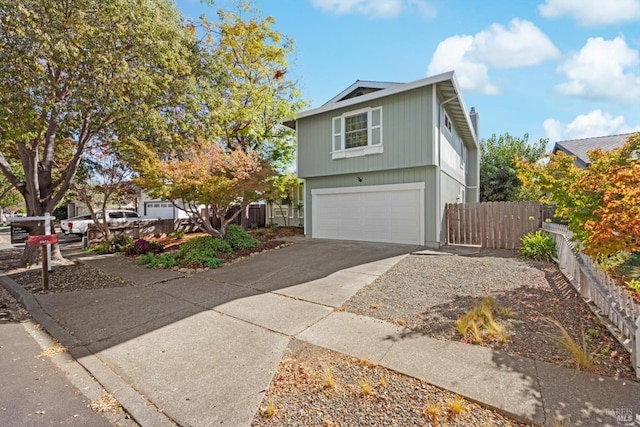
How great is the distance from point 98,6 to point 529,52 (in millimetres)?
11313

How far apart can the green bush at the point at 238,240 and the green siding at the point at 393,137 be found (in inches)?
152

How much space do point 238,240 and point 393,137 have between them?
6368 millimetres

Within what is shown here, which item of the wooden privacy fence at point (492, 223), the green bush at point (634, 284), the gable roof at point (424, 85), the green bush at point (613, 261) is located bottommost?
the green bush at point (634, 284)

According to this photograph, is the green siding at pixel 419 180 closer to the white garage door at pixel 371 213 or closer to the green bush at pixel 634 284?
the white garage door at pixel 371 213

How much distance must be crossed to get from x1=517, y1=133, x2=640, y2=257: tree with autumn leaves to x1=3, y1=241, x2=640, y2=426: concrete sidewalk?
1646mm

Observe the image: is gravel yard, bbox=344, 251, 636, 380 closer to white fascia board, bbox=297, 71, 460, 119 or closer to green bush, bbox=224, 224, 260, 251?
green bush, bbox=224, 224, 260, 251

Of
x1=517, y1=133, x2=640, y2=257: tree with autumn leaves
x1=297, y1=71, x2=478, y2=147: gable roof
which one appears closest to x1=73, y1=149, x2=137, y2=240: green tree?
x1=297, y1=71, x2=478, y2=147: gable roof

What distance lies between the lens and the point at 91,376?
3049 millimetres

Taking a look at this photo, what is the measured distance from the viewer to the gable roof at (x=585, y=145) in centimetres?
1847

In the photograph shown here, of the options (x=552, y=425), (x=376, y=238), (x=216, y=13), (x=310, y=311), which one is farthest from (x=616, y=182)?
(x=216, y=13)

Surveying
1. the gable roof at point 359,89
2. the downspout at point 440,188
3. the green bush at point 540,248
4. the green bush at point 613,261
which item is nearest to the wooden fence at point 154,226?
the gable roof at point 359,89

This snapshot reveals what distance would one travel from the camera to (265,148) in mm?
14375

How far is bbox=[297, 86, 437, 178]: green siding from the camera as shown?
9492 mm

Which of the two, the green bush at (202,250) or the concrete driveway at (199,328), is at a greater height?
the green bush at (202,250)
